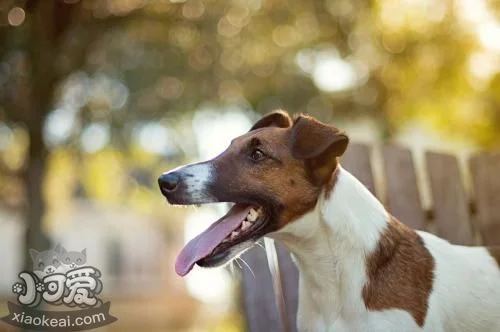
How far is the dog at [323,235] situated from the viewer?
3.65 m

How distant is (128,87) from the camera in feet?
35.3

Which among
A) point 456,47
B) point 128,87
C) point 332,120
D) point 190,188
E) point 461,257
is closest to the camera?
point 190,188

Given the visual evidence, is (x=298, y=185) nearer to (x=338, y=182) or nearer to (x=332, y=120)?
(x=338, y=182)

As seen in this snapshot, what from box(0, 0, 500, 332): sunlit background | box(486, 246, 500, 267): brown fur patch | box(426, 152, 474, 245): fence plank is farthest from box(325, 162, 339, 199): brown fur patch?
box(0, 0, 500, 332): sunlit background

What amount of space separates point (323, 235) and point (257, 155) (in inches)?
17.7

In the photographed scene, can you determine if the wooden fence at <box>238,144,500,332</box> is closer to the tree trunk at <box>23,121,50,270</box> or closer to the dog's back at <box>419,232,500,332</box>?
the dog's back at <box>419,232,500,332</box>

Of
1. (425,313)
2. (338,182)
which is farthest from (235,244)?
(425,313)

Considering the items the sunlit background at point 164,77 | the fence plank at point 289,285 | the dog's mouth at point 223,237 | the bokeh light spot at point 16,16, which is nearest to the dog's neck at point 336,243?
the dog's mouth at point 223,237

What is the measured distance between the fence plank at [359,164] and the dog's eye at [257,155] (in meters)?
1.79

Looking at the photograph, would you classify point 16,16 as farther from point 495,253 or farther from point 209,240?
point 495,253

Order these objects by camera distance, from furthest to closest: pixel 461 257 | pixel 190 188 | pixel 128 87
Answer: pixel 128 87 → pixel 461 257 → pixel 190 188

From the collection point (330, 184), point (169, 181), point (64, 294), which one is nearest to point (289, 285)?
point (64, 294)

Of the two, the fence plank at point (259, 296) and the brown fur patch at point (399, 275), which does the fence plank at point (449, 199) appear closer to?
the fence plank at point (259, 296)

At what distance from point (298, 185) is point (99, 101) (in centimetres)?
754
